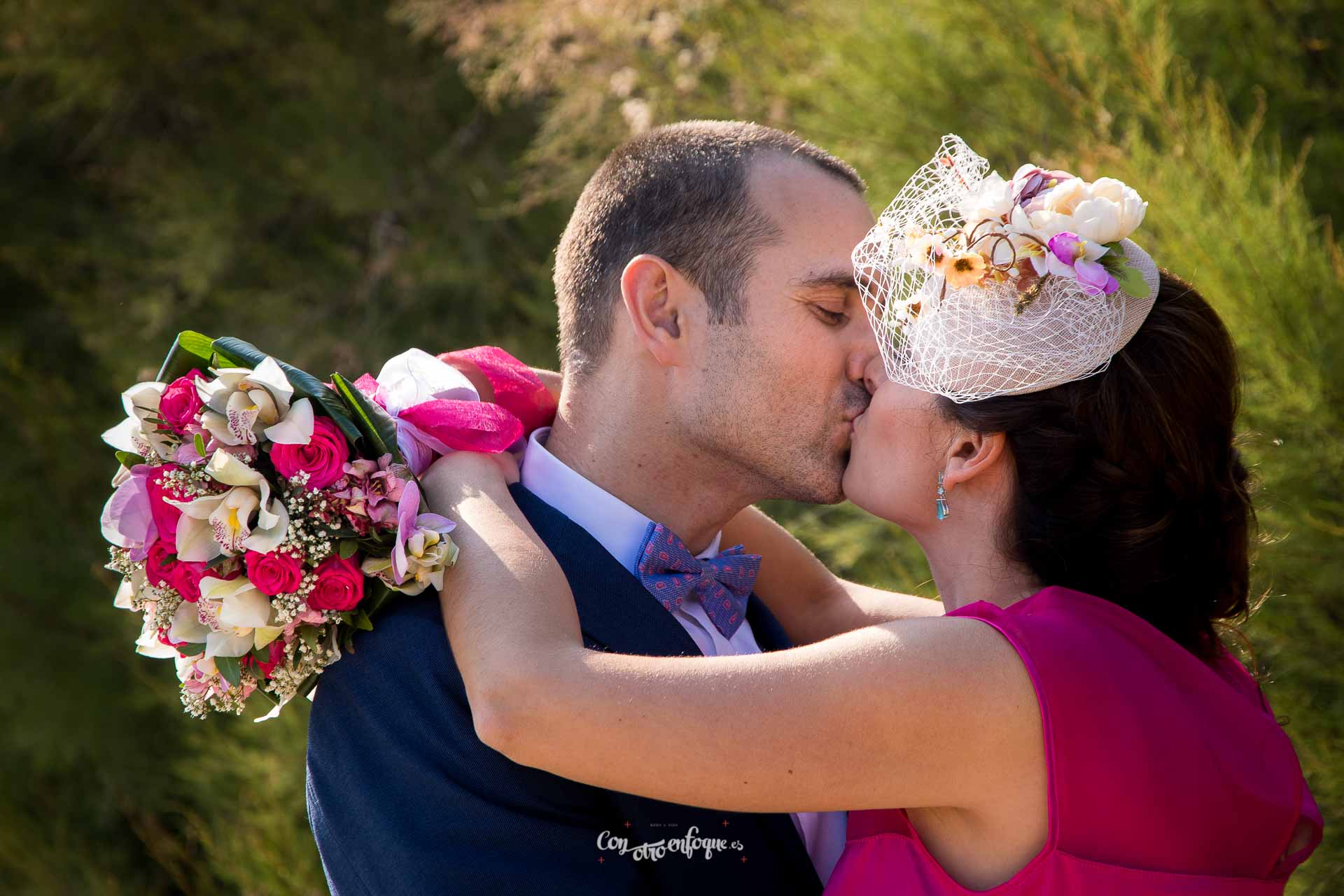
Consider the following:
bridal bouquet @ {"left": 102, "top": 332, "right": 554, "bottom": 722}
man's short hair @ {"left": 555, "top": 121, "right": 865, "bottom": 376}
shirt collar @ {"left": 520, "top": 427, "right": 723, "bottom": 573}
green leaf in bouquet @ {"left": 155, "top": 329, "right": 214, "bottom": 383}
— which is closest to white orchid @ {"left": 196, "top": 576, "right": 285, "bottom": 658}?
bridal bouquet @ {"left": 102, "top": 332, "right": 554, "bottom": 722}

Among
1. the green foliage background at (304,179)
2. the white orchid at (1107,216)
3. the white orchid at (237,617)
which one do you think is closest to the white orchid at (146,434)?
the white orchid at (237,617)

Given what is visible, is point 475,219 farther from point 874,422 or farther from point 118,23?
point 874,422

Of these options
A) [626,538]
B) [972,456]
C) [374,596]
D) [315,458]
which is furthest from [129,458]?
[972,456]

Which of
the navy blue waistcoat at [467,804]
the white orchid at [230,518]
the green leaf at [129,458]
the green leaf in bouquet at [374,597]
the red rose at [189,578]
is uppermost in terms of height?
the green leaf at [129,458]

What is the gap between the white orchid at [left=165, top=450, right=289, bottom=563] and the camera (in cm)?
198

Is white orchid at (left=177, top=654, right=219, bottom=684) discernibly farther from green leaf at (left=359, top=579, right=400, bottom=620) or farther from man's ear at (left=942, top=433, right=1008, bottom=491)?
man's ear at (left=942, top=433, right=1008, bottom=491)

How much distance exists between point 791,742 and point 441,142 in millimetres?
6562

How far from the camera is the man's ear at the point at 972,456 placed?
2.16 m

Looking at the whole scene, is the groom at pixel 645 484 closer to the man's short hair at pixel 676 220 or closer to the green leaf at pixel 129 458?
the man's short hair at pixel 676 220

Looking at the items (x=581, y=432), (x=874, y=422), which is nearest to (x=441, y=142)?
(x=581, y=432)

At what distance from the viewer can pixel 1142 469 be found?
6.79 feet

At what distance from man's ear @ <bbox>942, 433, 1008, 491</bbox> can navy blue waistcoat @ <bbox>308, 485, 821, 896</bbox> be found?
0.58 metres

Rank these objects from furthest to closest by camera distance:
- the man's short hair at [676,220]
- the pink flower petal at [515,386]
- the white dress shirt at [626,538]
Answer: the pink flower petal at [515,386] → the man's short hair at [676,220] → the white dress shirt at [626,538]

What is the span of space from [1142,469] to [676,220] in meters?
1.11
